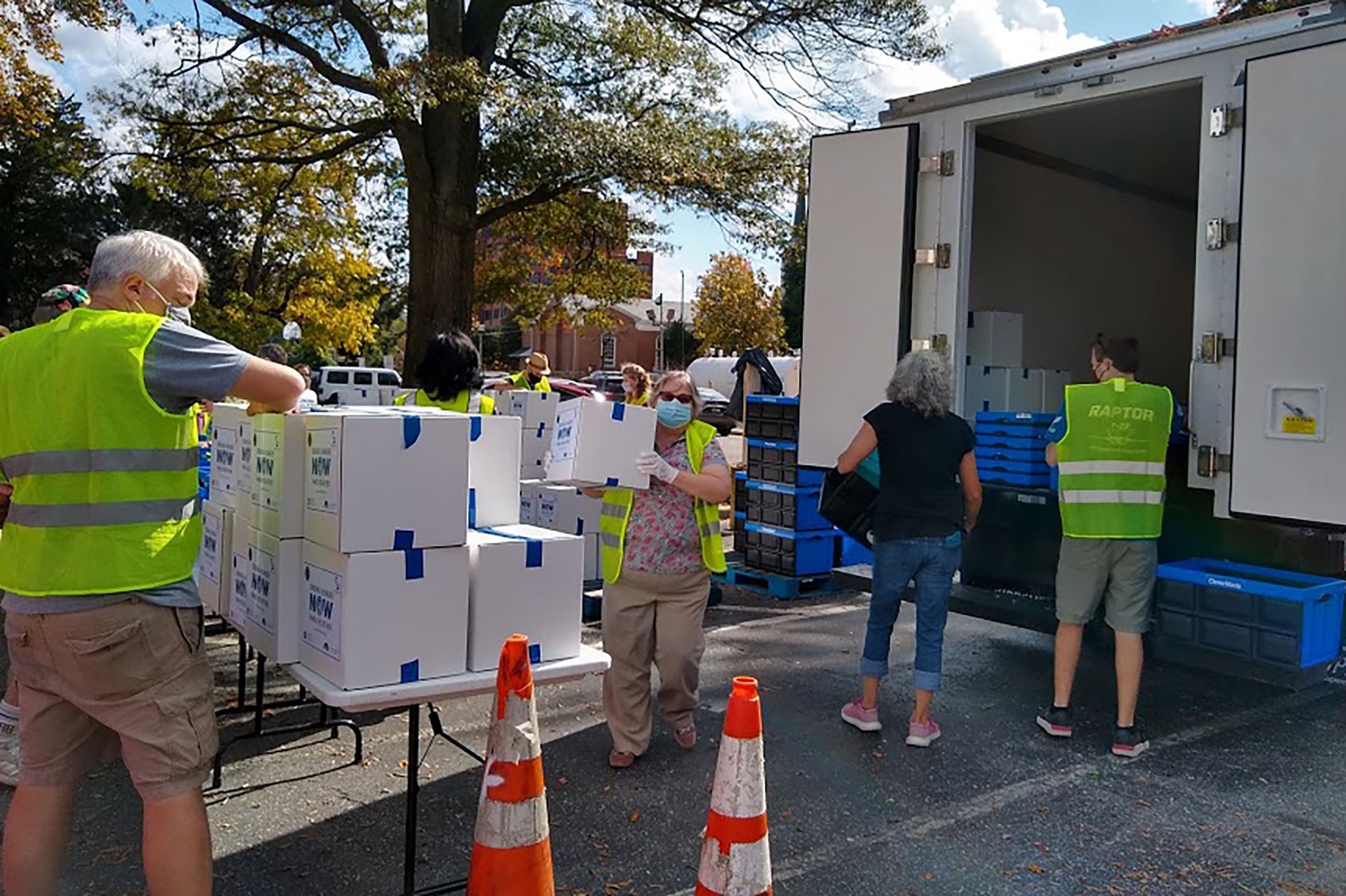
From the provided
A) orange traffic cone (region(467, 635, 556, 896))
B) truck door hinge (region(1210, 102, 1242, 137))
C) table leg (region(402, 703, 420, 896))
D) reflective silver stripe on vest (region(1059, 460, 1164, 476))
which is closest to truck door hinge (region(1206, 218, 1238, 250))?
truck door hinge (region(1210, 102, 1242, 137))

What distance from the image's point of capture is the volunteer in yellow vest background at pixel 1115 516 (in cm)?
470

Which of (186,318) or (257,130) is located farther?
(257,130)

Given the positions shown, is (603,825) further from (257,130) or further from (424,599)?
(257,130)

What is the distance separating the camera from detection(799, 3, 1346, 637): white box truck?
171 inches

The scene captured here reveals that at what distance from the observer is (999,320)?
285 inches

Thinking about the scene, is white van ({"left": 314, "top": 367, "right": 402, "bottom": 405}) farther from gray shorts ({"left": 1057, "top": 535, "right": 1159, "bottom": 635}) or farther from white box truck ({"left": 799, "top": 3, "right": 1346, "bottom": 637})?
gray shorts ({"left": 1057, "top": 535, "right": 1159, "bottom": 635})

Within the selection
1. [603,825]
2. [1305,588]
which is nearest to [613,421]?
[603,825]

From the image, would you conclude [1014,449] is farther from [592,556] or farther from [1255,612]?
[592,556]

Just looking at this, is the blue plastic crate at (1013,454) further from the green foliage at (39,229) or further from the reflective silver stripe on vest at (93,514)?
the green foliage at (39,229)

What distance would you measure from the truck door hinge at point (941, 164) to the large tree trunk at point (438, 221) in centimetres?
796

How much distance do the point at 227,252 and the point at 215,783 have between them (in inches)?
1042

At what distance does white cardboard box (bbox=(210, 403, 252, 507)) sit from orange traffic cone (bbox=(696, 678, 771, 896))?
201 centimetres

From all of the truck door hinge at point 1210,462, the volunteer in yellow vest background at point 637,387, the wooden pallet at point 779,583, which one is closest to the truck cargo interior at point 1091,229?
the wooden pallet at point 779,583

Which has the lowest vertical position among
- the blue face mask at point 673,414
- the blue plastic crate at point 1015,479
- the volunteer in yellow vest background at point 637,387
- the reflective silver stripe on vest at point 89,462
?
the blue plastic crate at point 1015,479
